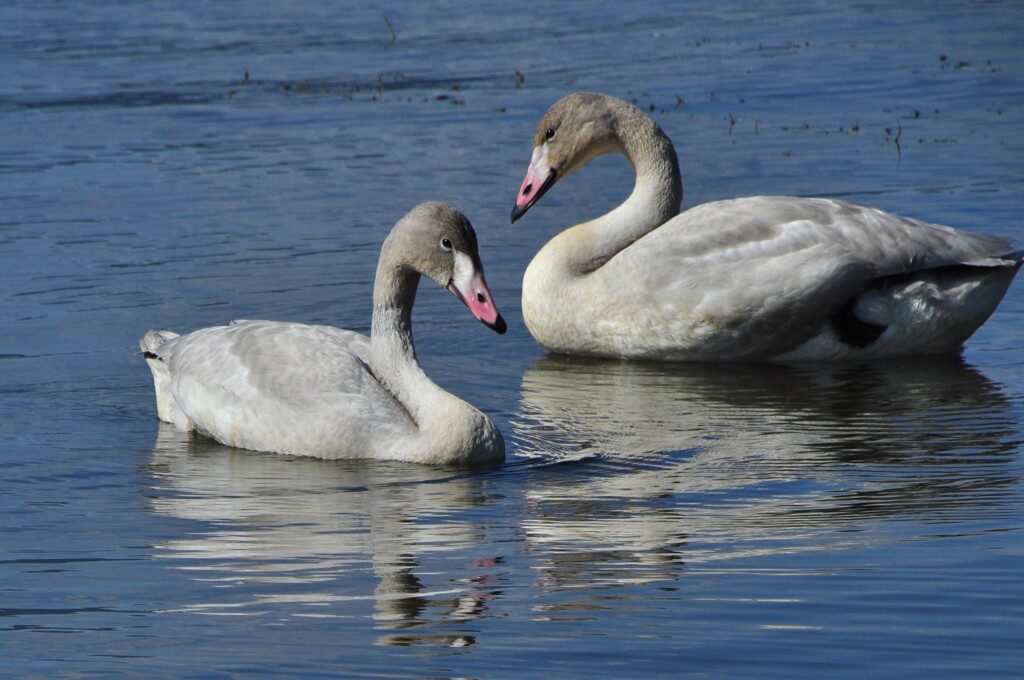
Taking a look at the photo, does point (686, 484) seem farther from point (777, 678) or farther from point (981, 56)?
point (981, 56)

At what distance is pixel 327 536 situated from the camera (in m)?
6.72

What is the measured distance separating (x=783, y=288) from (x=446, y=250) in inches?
103

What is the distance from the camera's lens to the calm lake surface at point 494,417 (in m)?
5.61

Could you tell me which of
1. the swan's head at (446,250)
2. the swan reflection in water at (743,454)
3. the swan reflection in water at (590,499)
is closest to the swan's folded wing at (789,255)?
the swan reflection in water at (743,454)

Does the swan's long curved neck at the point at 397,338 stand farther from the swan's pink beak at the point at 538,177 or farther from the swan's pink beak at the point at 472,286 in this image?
the swan's pink beak at the point at 538,177

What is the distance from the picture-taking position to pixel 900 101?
17.5 metres

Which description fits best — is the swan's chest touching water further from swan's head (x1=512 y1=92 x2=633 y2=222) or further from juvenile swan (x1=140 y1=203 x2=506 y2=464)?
juvenile swan (x1=140 y1=203 x2=506 y2=464)

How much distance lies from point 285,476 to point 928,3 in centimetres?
1765

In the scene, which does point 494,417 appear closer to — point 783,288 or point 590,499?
point 590,499

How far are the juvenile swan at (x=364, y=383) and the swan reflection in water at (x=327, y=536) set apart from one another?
0.10m

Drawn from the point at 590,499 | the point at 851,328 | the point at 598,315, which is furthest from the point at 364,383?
the point at 851,328

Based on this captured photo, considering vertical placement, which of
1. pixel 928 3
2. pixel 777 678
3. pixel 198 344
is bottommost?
pixel 777 678

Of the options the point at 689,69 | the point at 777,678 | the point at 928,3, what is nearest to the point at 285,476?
the point at 777,678

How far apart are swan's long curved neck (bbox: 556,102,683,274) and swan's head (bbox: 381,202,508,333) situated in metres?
2.65
